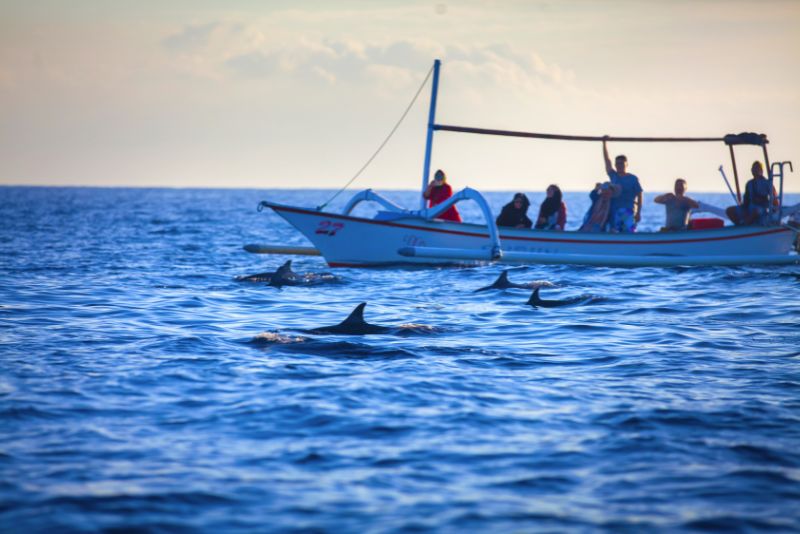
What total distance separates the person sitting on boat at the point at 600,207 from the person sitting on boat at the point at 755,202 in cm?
344

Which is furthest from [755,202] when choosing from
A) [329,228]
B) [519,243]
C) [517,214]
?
[329,228]

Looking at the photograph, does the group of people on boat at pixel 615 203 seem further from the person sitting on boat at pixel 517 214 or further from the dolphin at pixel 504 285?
the dolphin at pixel 504 285

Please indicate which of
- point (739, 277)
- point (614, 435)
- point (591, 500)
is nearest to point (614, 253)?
point (739, 277)

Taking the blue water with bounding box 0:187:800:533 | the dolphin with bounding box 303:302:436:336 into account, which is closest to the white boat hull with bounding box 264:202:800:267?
the blue water with bounding box 0:187:800:533

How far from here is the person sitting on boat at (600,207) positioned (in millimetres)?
22188

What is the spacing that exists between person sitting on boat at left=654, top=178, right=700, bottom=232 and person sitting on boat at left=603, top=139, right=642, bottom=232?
0.69 m

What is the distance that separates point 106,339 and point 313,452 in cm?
608

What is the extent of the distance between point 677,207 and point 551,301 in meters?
8.09

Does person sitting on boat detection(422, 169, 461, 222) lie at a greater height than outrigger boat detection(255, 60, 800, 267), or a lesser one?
greater

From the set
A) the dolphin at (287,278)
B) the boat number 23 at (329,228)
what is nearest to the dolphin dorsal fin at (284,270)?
the dolphin at (287,278)

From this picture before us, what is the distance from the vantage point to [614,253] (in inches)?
883

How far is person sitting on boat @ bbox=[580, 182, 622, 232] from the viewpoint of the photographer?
22188mm

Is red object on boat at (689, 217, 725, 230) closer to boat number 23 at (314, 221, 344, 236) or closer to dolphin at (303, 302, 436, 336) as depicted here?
boat number 23 at (314, 221, 344, 236)

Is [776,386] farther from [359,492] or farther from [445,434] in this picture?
[359,492]
